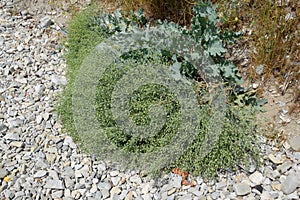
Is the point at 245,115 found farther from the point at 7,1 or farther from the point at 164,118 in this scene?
the point at 7,1

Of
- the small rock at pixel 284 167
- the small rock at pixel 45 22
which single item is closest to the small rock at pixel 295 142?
the small rock at pixel 284 167

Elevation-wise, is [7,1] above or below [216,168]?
below

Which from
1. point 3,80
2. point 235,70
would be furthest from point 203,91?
point 3,80

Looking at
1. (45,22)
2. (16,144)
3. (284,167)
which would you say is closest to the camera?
(284,167)

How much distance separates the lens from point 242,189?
2553 mm

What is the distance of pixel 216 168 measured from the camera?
260cm

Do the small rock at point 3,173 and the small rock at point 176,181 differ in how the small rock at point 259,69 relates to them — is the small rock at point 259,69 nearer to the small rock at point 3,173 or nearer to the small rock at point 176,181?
the small rock at point 176,181

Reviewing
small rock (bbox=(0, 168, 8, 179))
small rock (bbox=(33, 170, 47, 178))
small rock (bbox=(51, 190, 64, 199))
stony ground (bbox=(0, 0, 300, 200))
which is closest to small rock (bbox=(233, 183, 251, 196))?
stony ground (bbox=(0, 0, 300, 200))

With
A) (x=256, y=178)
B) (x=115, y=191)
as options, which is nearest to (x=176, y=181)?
(x=115, y=191)

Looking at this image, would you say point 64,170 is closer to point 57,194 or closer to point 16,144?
point 57,194

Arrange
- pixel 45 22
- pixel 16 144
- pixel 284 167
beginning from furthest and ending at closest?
pixel 45 22
pixel 16 144
pixel 284 167

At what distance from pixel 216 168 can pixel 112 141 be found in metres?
0.71

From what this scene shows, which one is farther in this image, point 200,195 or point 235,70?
point 235,70

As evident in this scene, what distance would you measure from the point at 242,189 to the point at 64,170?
1191mm
